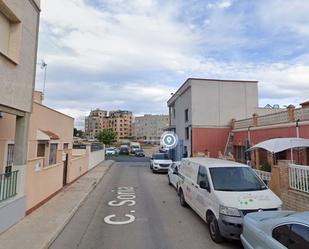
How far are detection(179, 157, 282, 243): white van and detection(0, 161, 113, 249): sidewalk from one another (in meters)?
4.14

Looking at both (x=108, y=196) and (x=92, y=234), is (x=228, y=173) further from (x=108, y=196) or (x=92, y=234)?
(x=108, y=196)

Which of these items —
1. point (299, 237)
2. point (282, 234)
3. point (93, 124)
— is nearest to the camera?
point (299, 237)

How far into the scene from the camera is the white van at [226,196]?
6.26 metres

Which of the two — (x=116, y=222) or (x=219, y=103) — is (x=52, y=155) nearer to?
(x=116, y=222)

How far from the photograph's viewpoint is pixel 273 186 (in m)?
10.1

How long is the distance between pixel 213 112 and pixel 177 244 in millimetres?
20202

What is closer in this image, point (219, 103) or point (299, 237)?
point (299, 237)

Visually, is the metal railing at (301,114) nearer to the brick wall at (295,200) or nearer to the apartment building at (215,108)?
the brick wall at (295,200)

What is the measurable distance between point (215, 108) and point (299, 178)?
56.4 feet

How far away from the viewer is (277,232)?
412 centimetres

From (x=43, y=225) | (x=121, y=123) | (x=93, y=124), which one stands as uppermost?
(x=93, y=124)

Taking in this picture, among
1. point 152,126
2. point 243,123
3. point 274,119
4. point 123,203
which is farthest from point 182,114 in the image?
point 152,126

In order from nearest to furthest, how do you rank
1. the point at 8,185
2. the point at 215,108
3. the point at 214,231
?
the point at 214,231 < the point at 8,185 < the point at 215,108

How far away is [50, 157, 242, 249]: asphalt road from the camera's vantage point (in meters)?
6.41
